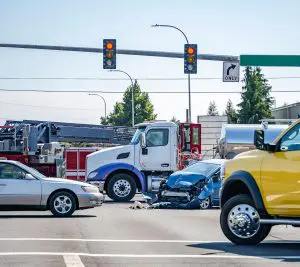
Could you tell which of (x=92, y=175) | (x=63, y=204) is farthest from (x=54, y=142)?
(x=63, y=204)

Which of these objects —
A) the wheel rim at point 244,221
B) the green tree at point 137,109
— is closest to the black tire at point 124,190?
the wheel rim at point 244,221

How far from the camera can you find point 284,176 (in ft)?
43.7

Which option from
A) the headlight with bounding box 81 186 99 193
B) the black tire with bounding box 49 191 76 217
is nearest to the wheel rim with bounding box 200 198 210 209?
the headlight with bounding box 81 186 99 193

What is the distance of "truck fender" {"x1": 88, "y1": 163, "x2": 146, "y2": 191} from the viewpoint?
1178 inches

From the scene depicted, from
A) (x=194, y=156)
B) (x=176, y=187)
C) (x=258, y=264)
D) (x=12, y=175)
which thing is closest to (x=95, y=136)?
(x=194, y=156)

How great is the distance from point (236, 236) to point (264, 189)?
91 centimetres

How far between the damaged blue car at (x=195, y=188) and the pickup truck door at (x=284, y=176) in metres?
10.7

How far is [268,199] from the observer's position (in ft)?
44.7

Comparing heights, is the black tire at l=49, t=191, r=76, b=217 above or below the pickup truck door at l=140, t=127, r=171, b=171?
below

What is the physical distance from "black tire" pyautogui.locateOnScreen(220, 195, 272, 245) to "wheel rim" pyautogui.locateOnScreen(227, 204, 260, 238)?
0.05 meters

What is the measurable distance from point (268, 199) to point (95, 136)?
81.5 ft

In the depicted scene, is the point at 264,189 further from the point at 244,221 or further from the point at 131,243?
the point at 131,243

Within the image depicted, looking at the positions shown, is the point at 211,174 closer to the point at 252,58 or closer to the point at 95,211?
the point at 95,211

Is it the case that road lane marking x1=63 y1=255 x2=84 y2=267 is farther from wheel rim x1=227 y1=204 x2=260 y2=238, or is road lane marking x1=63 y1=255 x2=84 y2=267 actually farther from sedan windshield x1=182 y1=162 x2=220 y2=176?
sedan windshield x1=182 y1=162 x2=220 y2=176
